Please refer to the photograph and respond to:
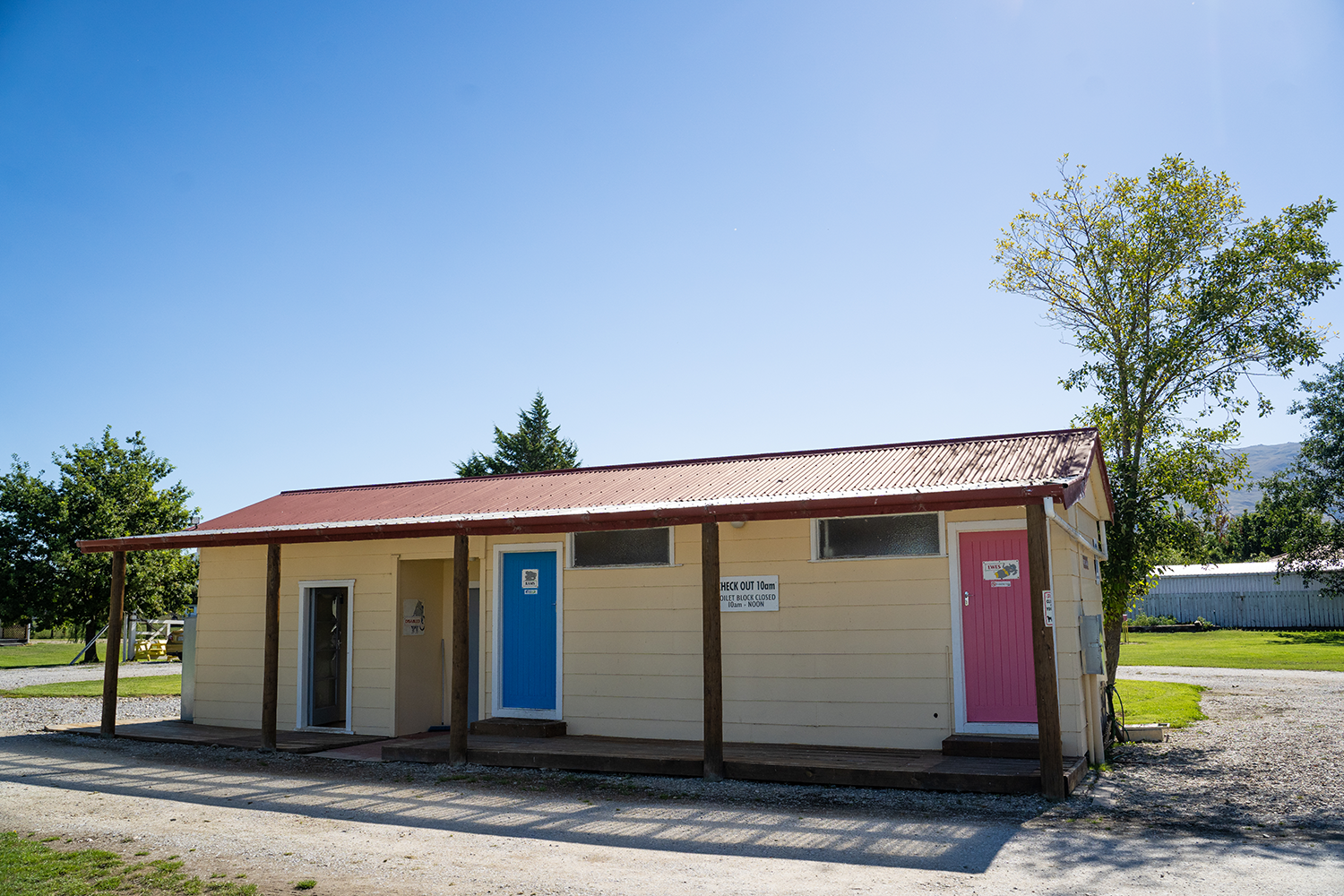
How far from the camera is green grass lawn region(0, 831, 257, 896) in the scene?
5266 mm

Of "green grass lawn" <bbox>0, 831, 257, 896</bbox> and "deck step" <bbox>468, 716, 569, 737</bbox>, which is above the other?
"green grass lawn" <bbox>0, 831, 257, 896</bbox>

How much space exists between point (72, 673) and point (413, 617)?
59.7 feet

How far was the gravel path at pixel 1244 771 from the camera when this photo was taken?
23.4 ft

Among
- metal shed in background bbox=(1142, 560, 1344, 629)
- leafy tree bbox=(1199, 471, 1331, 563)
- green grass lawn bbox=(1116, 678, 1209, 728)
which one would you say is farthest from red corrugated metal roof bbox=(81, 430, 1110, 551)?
metal shed in background bbox=(1142, 560, 1344, 629)

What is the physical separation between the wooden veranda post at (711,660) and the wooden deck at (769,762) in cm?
14

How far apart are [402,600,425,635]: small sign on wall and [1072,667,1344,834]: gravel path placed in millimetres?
8104

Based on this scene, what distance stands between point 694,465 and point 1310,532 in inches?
1286

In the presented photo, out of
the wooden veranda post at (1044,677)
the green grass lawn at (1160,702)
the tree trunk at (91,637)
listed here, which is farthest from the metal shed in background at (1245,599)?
the tree trunk at (91,637)

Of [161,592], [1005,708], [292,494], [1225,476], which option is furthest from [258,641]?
[161,592]

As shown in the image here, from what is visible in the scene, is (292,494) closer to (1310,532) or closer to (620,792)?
(620,792)

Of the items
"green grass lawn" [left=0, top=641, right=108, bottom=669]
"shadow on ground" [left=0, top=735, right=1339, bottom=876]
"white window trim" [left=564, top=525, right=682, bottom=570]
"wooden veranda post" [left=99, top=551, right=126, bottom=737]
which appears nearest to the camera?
"shadow on ground" [left=0, top=735, right=1339, bottom=876]

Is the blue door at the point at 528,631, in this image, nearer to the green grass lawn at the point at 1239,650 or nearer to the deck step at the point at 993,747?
the deck step at the point at 993,747

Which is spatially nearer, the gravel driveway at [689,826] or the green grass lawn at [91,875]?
the green grass lawn at [91,875]

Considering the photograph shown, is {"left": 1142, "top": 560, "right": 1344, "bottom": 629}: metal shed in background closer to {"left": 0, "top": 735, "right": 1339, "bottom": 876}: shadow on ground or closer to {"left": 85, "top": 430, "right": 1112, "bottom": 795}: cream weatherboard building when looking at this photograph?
{"left": 85, "top": 430, "right": 1112, "bottom": 795}: cream weatherboard building
